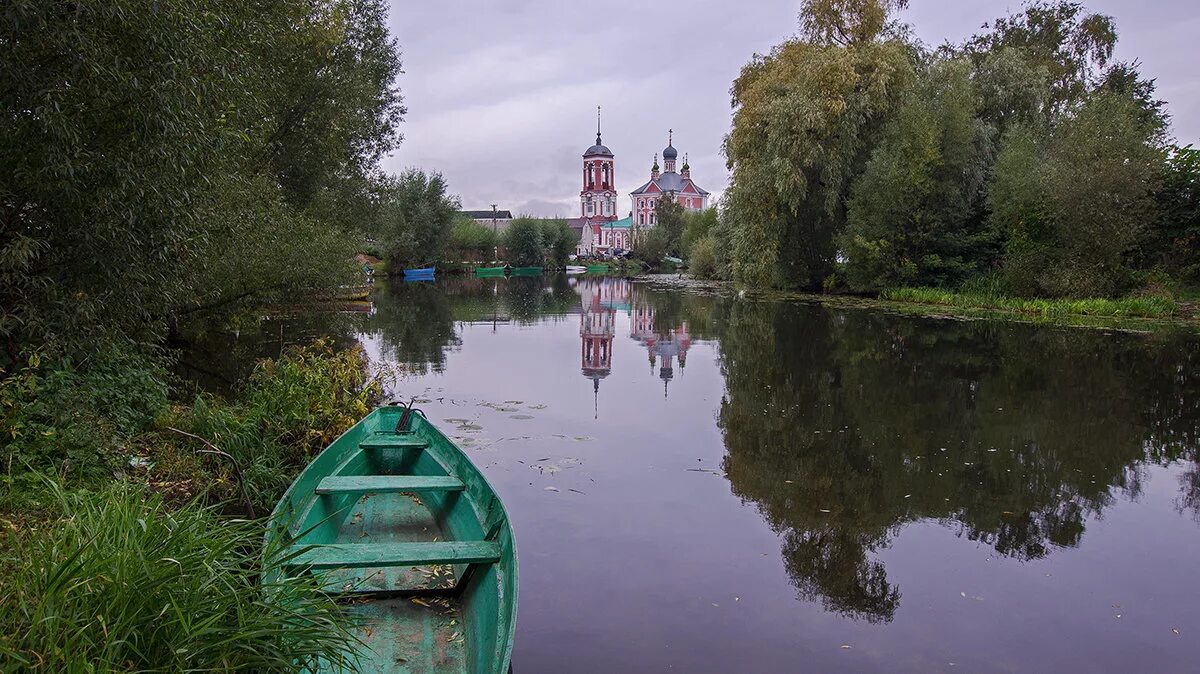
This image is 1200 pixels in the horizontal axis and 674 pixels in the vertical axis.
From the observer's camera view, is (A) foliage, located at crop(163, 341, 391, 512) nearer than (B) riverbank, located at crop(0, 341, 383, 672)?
No

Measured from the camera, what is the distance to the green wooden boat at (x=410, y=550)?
11.6ft

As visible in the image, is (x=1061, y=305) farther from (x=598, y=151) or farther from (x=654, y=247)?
(x=598, y=151)

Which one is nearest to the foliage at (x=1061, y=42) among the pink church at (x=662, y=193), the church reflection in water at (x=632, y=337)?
the church reflection in water at (x=632, y=337)

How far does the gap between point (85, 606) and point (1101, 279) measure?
27.4 meters

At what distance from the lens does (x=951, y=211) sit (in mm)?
27844

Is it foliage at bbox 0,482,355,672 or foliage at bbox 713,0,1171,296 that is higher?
foliage at bbox 713,0,1171,296

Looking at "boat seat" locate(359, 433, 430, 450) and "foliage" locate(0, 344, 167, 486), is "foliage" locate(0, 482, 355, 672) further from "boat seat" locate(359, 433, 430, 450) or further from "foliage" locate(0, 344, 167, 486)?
"boat seat" locate(359, 433, 430, 450)

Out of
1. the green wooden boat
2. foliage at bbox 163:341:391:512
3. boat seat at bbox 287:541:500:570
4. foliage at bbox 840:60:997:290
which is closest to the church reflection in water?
foliage at bbox 163:341:391:512

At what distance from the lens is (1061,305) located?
2302 cm

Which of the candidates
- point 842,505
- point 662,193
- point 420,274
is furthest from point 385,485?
point 662,193

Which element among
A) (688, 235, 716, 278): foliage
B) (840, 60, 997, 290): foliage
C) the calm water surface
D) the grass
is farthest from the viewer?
(688, 235, 716, 278): foliage

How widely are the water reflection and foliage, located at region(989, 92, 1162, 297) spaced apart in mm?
7258

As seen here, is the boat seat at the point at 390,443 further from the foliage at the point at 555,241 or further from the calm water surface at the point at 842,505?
the foliage at the point at 555,241

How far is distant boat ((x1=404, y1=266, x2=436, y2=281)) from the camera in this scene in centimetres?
5403
